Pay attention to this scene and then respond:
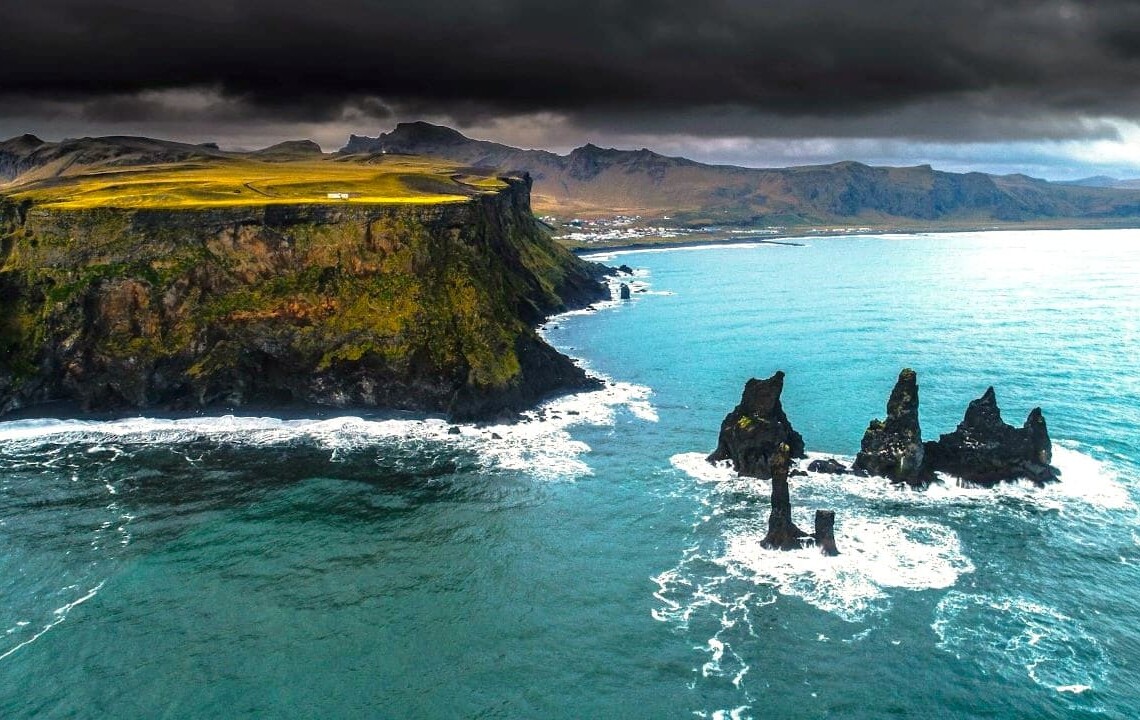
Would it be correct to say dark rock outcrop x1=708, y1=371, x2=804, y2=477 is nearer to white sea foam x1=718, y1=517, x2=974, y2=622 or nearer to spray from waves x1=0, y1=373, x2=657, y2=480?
white sea foam x1=718, y1=517, x2=974, y2=622

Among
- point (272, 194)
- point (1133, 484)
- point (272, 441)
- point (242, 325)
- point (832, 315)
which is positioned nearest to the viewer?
point (1133, 484)

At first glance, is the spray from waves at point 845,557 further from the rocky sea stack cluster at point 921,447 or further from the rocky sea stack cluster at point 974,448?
the rocky sea stack cluster at point 974,448

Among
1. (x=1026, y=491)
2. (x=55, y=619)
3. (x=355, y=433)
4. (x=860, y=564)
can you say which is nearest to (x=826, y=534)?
(x=860, y=564)

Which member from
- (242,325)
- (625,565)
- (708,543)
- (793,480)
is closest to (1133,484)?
(793,480)

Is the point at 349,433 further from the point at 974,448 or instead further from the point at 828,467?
Result: the point at 974,448

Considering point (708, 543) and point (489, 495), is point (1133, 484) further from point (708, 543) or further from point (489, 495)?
point (489, 495)

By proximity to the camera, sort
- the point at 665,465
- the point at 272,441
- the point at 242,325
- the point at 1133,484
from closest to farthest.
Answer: the point at 1133,484, the point at 665,465, the point at 272,441, the point at 242,325
